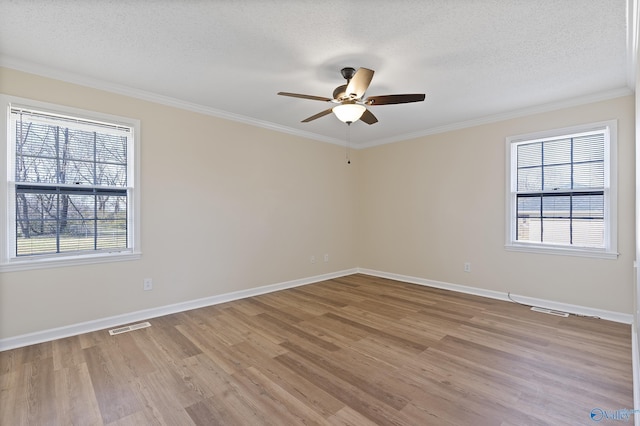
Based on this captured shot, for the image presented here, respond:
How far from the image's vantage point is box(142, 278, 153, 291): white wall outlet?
3.46 metres

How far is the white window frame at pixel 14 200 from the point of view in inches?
106

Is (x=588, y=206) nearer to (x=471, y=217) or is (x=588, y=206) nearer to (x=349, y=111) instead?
(x=471, y=217)

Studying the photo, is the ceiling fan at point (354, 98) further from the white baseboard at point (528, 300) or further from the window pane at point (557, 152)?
the white baseboard at point (528, 300)

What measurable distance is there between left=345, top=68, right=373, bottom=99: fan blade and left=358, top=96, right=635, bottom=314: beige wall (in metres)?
2.65

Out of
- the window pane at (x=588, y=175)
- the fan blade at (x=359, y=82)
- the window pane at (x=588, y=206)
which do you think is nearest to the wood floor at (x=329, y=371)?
the window pane at (x=588, y=206)

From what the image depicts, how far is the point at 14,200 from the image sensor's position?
2.75 metres

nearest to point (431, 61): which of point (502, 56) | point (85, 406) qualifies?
point (502, 56)

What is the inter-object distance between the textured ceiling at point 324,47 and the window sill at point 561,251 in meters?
1.79

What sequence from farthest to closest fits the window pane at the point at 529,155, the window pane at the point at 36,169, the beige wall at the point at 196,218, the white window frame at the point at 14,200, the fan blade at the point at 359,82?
the window pane at the point at 529,155 < the beige wall at the point at 196,218 < the window pane at the point at 36,169 < the white window frame at the point at 14,200 < the fan blade at the point at 359,82

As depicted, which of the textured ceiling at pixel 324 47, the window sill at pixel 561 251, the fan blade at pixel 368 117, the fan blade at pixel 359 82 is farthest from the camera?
the window sill at pixel 561 251

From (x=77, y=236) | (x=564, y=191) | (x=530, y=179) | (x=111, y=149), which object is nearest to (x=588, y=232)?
(x=564, y=191)

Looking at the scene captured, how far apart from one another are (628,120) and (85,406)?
5.54m

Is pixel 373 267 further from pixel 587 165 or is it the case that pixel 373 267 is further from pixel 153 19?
pixel 153 19

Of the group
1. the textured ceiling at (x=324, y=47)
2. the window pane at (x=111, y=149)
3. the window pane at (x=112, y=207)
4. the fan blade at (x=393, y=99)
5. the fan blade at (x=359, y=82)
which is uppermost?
the textured ceiling at (x=324, y=47)
